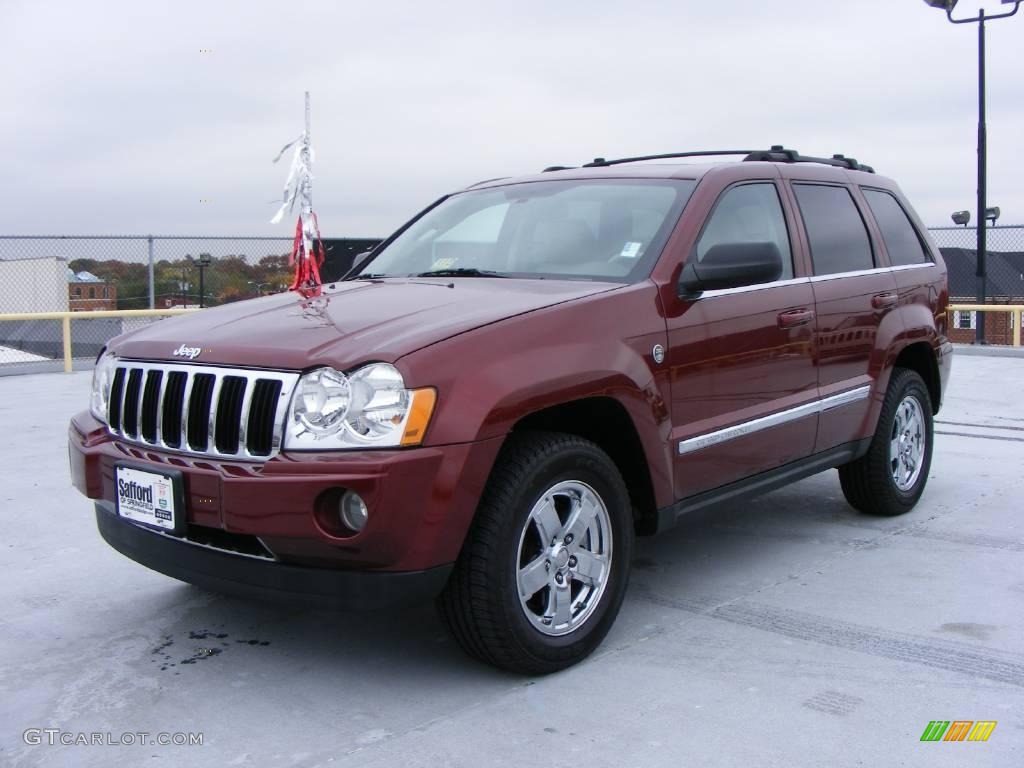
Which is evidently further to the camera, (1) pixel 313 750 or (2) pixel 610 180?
(2) pixel 610 180

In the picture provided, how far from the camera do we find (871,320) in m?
5.25

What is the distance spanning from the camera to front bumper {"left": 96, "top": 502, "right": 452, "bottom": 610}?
317 centimetres

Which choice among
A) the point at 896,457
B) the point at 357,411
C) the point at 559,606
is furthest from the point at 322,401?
the point at 896,457

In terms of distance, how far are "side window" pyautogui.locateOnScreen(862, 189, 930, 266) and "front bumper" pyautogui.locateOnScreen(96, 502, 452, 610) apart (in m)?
3.48

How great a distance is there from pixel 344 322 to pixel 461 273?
0.99 metres

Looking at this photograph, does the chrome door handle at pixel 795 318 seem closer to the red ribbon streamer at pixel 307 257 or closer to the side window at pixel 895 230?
the side window at pixel 895 230

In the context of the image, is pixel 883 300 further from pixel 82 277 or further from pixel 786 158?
pixel 82 277

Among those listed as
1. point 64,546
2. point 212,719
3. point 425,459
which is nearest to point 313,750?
point 212,719

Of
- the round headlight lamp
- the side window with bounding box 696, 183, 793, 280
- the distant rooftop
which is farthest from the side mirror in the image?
the distant rooftop

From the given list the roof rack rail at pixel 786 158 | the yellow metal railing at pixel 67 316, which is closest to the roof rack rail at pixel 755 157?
the roof rack rail at pixel 786 158

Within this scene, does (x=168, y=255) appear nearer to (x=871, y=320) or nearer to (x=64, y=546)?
(x=64, y=546)

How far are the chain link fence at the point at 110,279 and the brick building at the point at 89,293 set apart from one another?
13 mm

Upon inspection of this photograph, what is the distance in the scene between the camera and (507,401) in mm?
3297

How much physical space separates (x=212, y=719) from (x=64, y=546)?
228 centimetres
